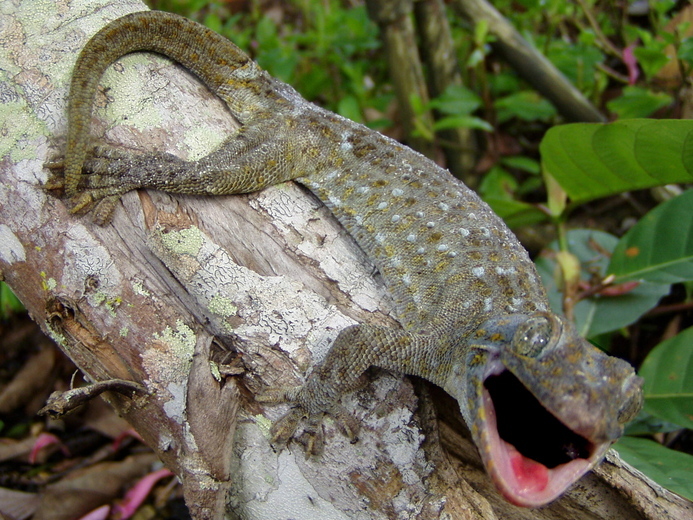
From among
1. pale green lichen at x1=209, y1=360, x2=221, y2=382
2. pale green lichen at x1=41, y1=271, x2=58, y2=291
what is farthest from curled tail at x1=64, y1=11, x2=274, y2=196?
pale green lichen at x1=209, y1=360, x2=221, y2=382

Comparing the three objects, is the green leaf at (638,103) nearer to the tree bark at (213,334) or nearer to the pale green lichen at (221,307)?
the tree bark at (213,334)

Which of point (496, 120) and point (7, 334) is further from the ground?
point (7, 334)

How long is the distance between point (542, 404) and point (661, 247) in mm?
1929

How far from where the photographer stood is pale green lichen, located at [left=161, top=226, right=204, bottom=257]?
227 centimetres

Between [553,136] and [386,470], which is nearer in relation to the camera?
[386,470]

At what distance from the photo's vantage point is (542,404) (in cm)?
185

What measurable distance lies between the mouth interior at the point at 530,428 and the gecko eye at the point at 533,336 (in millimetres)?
220

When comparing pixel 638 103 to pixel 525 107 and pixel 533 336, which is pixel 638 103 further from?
pixel 533 336

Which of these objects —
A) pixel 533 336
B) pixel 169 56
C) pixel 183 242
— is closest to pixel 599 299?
pixel 533 336

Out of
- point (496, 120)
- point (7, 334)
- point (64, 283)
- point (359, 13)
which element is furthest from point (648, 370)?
point (7, 334)

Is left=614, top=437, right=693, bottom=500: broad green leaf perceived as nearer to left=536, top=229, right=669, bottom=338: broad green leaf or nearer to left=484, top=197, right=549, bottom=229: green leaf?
left=536, top=229, right=669, bottom=338: broad green leaf

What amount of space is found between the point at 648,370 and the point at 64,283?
118 inches

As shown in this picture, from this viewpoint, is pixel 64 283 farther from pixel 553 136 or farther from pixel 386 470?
pixel 553 136

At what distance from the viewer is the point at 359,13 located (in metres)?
4.96
